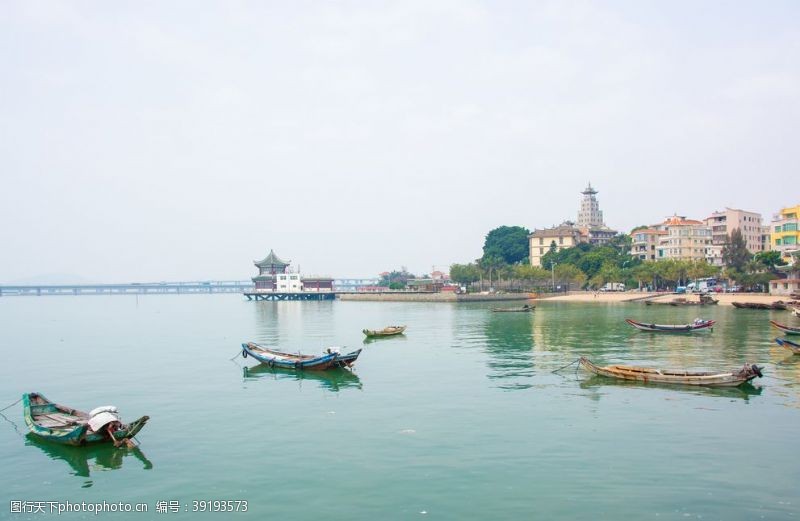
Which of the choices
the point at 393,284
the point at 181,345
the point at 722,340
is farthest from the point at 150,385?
the point at 393,284

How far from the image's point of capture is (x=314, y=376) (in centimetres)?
3369

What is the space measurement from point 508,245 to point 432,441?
136m

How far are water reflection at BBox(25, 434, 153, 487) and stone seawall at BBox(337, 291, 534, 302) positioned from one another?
10298 centimetres

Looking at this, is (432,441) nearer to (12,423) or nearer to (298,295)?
(12,423)

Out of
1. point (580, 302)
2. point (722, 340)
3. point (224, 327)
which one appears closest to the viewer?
point (722, 340)

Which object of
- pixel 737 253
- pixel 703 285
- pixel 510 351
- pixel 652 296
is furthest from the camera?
pixel 703 285

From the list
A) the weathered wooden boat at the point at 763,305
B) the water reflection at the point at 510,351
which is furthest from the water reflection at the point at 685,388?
the weathered wooden boat at the point at 763,305

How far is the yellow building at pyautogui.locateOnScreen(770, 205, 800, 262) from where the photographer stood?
9906cm

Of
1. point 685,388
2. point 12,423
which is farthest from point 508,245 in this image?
point 12,423

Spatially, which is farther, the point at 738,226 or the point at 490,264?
the point at 490,264

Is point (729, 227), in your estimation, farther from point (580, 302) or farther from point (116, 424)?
point (116, 424)

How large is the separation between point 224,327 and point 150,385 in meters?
40.6

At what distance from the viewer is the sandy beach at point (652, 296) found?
84688 millimetres

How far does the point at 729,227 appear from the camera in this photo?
125312mm
